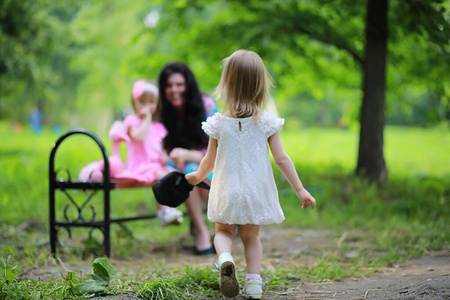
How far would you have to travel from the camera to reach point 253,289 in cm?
277

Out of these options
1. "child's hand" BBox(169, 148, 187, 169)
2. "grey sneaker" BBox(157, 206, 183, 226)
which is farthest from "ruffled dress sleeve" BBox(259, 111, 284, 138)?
"grey sneaker" BBox(157, 206, 183, 226)

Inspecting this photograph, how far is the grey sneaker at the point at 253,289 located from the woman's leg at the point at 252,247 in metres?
0.09

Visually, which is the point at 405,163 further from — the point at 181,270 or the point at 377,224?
the point at 181,270

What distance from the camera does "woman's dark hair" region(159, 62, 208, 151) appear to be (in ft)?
14.4

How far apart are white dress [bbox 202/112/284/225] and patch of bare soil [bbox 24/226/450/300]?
55 centimetres

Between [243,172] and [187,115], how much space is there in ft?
5.78

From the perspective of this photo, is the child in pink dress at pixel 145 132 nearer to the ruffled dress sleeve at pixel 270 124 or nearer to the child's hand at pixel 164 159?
the child's hand at pixel 164 159

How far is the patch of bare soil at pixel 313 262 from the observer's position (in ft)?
9.19

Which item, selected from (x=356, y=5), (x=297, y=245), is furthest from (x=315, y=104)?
(x=297, y=245)

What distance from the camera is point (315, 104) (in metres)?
Answer: 39.3

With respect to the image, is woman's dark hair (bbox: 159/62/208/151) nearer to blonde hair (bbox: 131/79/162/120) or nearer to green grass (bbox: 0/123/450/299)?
blonde hair (bbox: 131/79/162/120)

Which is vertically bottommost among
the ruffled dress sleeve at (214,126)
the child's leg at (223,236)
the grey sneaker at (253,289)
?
the grey sneaker at (253,289)

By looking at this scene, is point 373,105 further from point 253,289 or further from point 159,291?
point 159,291

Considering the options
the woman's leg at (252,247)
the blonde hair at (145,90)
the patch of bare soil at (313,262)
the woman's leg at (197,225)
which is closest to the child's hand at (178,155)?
the woman's leg at (197,225)
